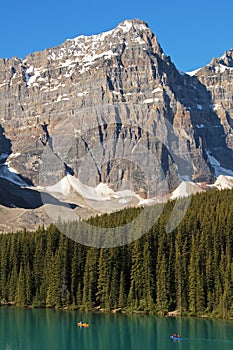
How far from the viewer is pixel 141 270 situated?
101812mm

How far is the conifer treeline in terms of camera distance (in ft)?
315

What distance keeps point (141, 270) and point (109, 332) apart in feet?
74.3

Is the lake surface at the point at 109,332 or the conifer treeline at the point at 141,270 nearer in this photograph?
the lake surface at the point at 109,332

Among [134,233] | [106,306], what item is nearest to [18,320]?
[106,306]

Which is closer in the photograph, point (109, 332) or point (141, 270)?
point (109, 332)

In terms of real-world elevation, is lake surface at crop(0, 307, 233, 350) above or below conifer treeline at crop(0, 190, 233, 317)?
below

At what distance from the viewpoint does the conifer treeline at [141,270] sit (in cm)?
9594

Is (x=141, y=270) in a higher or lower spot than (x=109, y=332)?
higher

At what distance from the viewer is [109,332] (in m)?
80.1

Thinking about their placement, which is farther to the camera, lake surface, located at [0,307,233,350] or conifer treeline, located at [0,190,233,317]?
conifer treeline, located at [0,190,233,317]

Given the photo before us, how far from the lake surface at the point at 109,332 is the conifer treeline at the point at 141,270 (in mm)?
5475

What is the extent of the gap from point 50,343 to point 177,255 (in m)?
31.4

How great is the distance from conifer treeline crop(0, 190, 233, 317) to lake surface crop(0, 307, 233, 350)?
5.47 m

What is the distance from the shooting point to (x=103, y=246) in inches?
4225
